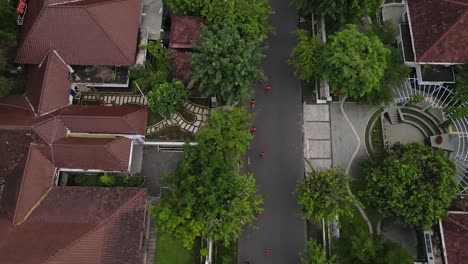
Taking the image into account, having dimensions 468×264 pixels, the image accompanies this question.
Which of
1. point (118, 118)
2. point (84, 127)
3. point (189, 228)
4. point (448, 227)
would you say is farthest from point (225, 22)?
point (448, 227)

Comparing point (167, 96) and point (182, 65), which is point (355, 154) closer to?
point (182, 65)

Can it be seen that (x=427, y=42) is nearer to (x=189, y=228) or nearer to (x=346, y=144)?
(x=346, y=144)

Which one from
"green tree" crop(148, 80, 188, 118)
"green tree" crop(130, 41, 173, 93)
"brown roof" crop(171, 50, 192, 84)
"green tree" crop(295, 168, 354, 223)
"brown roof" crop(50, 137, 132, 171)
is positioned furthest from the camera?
"brown roof" crop(171, 50, 192, 84)

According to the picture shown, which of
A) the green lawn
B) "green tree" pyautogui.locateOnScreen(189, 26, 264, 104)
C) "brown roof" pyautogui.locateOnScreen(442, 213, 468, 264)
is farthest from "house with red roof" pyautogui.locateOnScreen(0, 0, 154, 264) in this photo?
"brown roof" pyautogui.locateOnScreen(442, 213, 468, 264)

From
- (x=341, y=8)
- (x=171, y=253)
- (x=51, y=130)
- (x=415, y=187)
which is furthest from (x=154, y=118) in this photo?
(x=415, y=187)

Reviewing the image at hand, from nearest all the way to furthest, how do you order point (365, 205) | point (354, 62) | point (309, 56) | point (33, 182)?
point (33, 182), point (354, 62), point (309, 56), point (365, 205)

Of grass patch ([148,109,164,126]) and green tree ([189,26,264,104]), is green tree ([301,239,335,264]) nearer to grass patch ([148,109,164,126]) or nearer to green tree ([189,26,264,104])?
green tree ([189,26,264,104])
